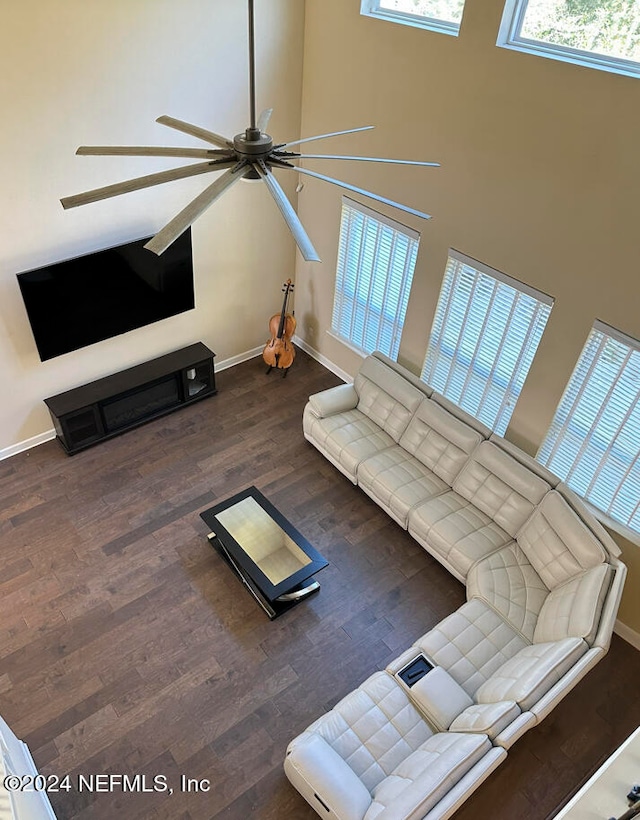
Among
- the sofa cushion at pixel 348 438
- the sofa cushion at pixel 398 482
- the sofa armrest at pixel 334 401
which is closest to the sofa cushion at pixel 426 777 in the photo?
the sofa cushion at pixel 398 482

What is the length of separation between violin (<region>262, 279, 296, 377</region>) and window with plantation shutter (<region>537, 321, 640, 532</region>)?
3017mm

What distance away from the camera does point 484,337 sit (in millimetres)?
5309

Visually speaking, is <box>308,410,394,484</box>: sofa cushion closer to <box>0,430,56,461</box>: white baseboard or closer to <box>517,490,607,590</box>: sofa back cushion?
<box>517,490,607,590</box>: sofa back cushion

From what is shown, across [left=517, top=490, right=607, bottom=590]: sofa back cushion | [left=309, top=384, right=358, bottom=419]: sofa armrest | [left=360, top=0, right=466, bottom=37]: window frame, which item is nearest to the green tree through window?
[left=360, top=0, right=466, bottom=37]: window frame

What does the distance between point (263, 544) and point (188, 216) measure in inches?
126

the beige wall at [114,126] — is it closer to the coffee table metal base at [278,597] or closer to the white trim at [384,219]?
the white trim at [384,219]

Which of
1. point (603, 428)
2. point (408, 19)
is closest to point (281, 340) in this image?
point (408, 19)

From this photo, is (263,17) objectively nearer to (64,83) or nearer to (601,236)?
(64,83)

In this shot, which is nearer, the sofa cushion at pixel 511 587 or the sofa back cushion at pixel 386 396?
the sofa cushion at pixel 511 587

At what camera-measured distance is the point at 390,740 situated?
386cm

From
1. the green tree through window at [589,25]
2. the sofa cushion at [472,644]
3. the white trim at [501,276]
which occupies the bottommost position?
the sofa cushion at [472,644]

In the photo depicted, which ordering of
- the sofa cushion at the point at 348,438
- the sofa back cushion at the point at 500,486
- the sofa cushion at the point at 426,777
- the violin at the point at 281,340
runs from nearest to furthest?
1. the sofa cushion at the point at 426,777
2. the sofa back cushion at the point at 500,486
3. the sofa cushion at the point at 348,438
4. the violin at the point at 281,340

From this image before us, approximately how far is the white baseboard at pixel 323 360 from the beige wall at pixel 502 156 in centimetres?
119

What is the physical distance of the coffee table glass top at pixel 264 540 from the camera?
484 centimetres
